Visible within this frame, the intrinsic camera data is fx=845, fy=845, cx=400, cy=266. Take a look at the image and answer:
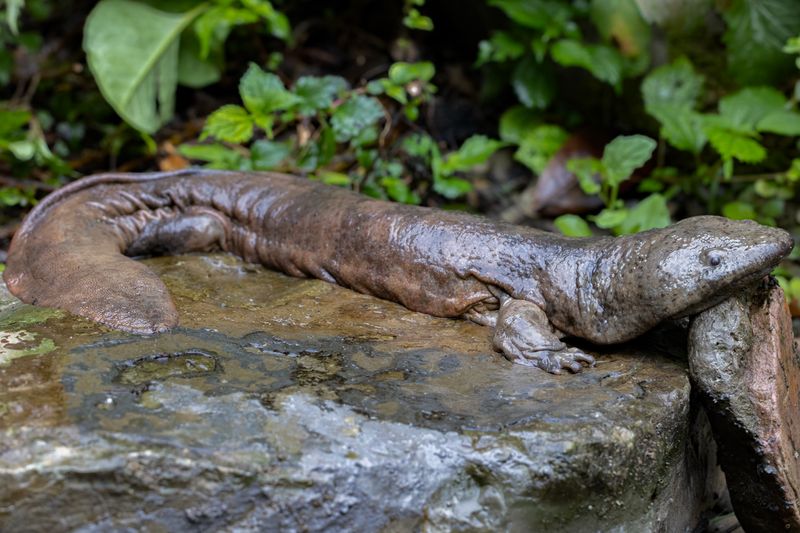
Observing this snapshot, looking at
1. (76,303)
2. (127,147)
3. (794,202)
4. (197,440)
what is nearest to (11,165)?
(127,147)

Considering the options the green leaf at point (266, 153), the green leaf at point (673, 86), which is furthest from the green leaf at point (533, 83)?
the green leaf at point (266, 153)

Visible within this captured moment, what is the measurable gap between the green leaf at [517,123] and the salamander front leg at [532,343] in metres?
4.15

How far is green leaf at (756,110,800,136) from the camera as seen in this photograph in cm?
666

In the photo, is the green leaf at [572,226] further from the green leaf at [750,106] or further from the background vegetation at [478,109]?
the green leaf at [750,106]

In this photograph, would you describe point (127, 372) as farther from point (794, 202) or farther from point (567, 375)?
point (794, 202)

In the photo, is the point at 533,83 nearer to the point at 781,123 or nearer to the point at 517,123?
the point at 517,123

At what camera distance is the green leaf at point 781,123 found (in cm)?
666

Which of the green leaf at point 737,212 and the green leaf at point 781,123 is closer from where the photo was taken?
the green leaf at point 781,123

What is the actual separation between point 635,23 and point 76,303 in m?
5.41

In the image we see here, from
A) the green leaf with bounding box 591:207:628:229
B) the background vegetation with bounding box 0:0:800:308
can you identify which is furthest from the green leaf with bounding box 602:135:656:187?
the green leaf with bounding box 591:207:628:229

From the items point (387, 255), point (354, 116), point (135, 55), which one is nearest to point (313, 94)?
point (354, 116)

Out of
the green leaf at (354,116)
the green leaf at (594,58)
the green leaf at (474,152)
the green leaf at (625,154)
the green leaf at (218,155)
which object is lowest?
the green leaf at (218,155)

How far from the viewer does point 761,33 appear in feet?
23.7

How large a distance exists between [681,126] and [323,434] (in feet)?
15.9
